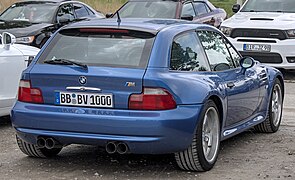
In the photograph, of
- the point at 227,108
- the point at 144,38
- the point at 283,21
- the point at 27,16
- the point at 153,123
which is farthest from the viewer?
the point at 27,16

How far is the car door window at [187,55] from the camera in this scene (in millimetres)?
6411

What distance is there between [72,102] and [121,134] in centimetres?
57

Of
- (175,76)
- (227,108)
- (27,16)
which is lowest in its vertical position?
(27,16)

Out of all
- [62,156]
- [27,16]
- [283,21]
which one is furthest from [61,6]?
[62,156]

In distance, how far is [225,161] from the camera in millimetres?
6953

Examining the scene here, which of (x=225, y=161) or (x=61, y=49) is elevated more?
(x=61, y=49)

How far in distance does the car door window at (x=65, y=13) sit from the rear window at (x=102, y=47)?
888cm

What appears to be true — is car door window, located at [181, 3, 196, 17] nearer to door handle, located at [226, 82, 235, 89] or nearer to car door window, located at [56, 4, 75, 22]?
car door window, located at [56, 4, 75, 22]

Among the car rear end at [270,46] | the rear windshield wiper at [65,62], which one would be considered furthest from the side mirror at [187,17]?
the rear windshield wiper at [65,62]

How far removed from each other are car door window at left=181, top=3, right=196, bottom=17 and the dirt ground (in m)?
8.33

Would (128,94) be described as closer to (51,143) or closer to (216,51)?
(51,143)

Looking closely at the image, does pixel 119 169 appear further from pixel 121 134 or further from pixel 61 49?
pixel 61 49

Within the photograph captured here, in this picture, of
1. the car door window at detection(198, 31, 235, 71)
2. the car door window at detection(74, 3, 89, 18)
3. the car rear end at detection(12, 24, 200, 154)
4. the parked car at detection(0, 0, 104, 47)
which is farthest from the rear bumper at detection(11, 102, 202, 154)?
the car door window at detection(74, 3, 89, 18)

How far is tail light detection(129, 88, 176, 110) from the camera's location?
19.6 feet
